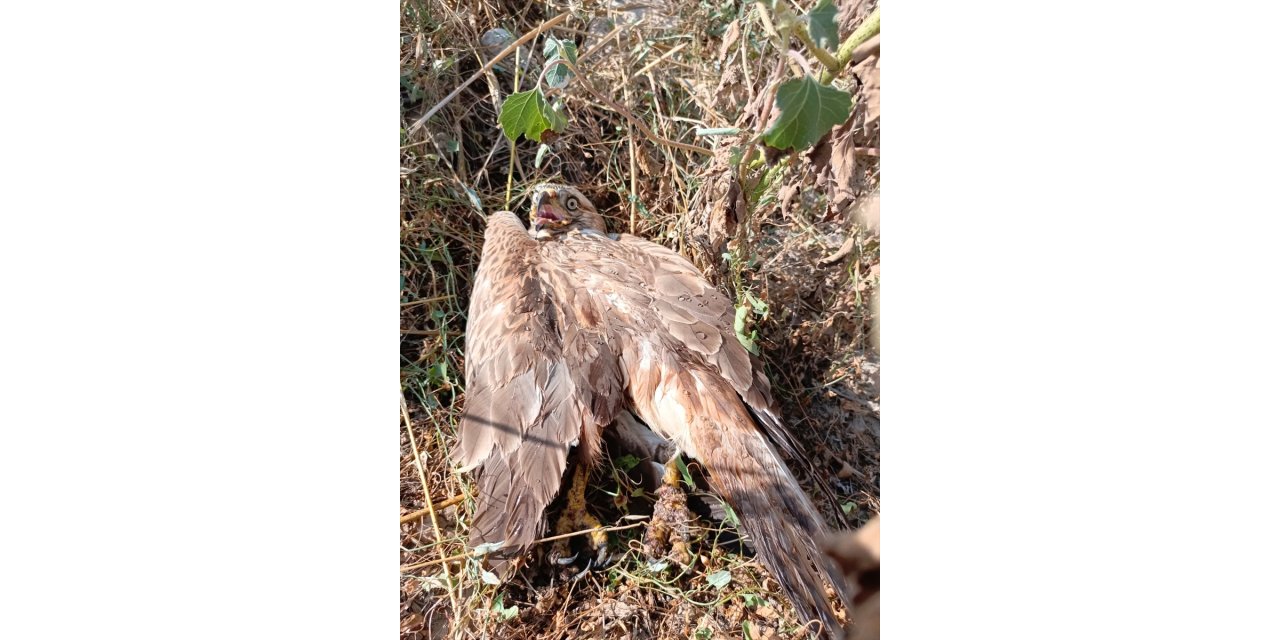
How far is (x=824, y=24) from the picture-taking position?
3.45ft

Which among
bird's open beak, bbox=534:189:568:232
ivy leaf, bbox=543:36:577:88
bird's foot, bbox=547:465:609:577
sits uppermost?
ivy leaf, bbox=543:36:577:88

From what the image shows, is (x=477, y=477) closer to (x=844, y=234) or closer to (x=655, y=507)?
(x=655, y=507)

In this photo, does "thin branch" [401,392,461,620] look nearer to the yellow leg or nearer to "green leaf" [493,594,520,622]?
"green leaf" [493,594,520,622]

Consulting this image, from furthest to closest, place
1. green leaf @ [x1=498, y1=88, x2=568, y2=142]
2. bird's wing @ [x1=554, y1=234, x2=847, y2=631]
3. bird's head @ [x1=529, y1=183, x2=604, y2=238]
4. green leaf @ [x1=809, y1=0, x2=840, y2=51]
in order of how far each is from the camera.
→ 1. bird's head @ [x1=529, y1=183, x2=604, y2=238]
2. green leaf @ [x1=498, y1=88, x2=568, y2=142]
3. bird's wing @ [x1=554, y1=234, x2=847, y2=631]
4. green leaf @ [x1=809, y1=0, x2=840, y2=51]

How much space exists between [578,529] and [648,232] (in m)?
0.63

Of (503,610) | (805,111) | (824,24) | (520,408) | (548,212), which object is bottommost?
(503,610)

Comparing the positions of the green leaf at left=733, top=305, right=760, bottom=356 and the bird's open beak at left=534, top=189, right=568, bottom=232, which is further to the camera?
the bird's open beak at left=534, top=189, right=568, bottom=232

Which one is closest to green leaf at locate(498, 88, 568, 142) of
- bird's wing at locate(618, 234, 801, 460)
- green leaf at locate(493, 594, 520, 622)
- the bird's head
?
the bird's head

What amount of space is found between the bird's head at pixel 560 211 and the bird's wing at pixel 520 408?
179 mm

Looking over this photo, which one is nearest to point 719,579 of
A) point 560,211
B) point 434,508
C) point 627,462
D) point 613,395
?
point 627,462

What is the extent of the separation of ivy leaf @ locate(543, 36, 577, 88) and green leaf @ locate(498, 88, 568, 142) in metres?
0.06

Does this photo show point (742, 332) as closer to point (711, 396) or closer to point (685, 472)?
point (711, 396)

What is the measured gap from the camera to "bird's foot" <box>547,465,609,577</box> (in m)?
1.24
